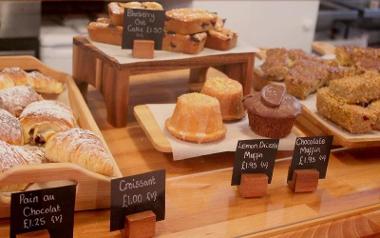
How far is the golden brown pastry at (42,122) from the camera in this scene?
122 cm

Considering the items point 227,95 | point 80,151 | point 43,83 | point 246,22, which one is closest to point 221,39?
point 227,95

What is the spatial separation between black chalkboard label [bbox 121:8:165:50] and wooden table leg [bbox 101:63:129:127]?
0.10 metres

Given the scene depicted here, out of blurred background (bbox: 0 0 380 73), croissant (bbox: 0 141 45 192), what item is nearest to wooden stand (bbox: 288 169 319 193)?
croissant (bbox: 0 141 45 192)

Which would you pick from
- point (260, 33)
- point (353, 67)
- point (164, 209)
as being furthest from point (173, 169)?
point (260, 33)

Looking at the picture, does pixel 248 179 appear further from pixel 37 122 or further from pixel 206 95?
pixel 37 122

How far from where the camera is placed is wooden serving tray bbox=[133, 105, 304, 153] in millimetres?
1301

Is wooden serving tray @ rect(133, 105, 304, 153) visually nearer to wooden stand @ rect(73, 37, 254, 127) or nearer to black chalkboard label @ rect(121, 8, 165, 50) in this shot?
wooden stand @ rect(73, 37, 254, 127)

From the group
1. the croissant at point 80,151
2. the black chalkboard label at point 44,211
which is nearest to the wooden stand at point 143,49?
the croissant at point 80,151

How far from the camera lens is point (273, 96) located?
1408mm

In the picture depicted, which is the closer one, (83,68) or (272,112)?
(272,112)

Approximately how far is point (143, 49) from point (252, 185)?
1.75 ft

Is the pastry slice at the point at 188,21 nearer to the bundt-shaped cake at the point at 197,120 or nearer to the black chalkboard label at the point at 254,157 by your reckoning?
the bundt-shaped cake at the point at 197,120

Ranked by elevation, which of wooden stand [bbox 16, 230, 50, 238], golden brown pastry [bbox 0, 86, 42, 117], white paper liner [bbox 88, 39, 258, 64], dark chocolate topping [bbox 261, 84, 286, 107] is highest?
white paper liner [bbox 88, 39, 258, 64]

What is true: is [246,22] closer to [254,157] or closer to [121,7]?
[121,7]
